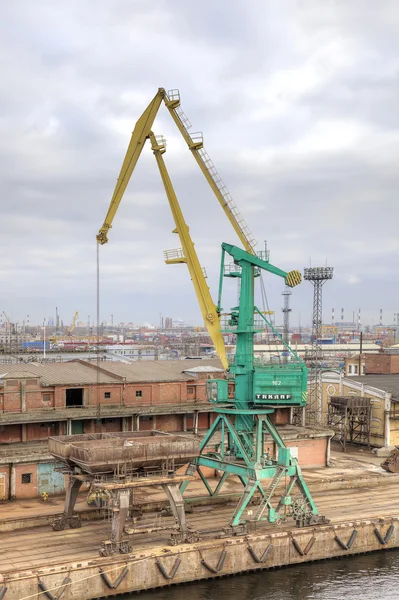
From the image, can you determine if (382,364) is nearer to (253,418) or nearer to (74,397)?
(74,397)

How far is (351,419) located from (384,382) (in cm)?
698

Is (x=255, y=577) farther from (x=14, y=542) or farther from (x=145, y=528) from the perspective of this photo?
(x=14, y=542)

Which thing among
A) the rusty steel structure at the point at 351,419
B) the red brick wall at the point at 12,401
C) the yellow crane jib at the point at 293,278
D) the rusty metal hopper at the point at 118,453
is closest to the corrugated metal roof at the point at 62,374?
the red brick wall at the point at 12,401

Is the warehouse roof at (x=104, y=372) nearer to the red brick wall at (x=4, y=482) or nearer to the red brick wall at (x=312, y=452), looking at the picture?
the red brick wall at (x=312, y=452)

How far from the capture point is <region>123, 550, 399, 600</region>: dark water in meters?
27.6

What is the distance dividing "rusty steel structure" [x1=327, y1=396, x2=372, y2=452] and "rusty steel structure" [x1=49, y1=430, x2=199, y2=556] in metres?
24.5

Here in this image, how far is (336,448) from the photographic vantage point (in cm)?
5316

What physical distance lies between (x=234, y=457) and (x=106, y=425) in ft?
39.2

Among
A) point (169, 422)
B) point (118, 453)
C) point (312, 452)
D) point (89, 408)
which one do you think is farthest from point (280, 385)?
point (89, 408)

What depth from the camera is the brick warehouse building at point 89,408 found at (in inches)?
1464

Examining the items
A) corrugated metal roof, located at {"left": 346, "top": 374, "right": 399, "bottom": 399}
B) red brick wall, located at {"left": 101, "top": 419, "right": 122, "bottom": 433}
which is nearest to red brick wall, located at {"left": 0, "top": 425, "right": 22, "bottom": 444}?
red brick wall, located at {"left": 101, "top": 419, "right": 122, "bottom": 433}

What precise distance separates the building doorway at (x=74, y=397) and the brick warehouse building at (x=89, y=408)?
7 cm

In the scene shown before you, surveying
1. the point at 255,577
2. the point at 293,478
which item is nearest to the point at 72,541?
the point at 255,577

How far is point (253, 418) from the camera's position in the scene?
34.9 metres
